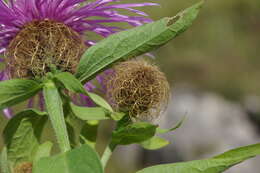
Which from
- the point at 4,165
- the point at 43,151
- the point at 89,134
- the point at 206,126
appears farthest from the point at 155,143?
the point at 206,126

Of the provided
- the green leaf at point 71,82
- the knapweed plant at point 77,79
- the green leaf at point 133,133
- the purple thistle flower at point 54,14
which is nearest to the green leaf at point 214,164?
the knapweed plant at point 77,79

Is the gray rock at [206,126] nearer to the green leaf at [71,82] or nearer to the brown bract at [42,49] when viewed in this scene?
the brown bract at [42,49]

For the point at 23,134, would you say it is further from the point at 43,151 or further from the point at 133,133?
the point at 133,133

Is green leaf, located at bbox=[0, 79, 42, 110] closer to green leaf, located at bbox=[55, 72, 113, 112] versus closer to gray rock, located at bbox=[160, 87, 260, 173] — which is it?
green leaf, located at bbox=[55, 72, 113, 112]

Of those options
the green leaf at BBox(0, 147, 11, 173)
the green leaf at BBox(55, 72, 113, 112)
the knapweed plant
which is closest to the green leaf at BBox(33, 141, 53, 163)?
the knapweed plant

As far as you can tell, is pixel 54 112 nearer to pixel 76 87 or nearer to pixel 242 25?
pixel 76 87

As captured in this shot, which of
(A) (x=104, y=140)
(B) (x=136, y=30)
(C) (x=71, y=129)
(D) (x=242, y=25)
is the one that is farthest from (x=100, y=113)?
(D) (x=242, y=25)
